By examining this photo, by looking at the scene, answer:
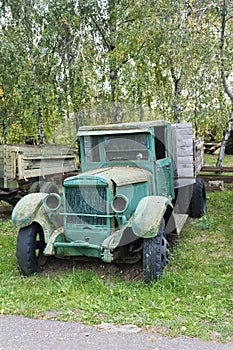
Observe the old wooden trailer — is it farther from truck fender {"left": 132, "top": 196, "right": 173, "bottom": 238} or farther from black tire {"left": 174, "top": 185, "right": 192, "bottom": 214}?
truck fender {"left": 132, "top": 196, "right": 173, "bottom": 238}

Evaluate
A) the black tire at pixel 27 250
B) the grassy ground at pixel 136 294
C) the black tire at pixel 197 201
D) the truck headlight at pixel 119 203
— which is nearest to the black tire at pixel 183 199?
the black tire at pixel 197 201

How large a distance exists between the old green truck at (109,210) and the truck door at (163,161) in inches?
0.6

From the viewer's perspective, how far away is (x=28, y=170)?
27.6 feet

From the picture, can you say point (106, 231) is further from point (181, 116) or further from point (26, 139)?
point (26, 139)

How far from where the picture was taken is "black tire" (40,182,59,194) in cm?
911

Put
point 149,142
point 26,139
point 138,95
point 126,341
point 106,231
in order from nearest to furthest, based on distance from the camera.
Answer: point 126,341 < point 106,231 < point 149,142 < point 138,95 < point 26,139

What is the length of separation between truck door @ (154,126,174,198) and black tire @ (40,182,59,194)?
12.9ft

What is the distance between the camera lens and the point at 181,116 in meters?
10.6

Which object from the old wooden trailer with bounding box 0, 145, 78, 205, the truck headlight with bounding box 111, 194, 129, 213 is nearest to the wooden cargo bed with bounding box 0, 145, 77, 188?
the old wooden trailer with bounding box 0, 145, 78, 205

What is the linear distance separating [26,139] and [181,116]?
7.58 metres

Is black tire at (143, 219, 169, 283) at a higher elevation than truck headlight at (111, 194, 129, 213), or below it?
below

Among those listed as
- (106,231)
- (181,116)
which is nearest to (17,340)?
(106,231)

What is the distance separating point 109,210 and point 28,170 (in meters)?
4.38

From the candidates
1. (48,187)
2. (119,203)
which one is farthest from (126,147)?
(48,187)
